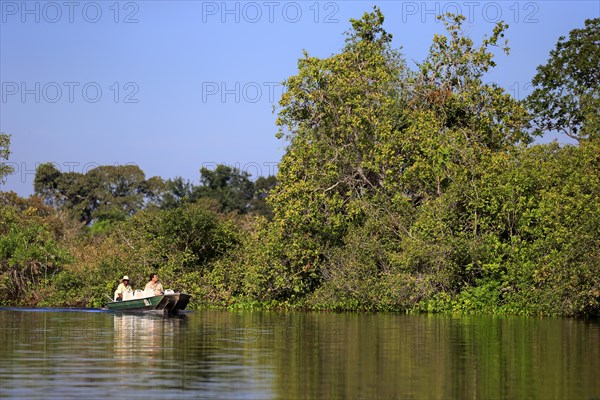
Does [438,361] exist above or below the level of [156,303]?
below

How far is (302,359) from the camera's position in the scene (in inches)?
803

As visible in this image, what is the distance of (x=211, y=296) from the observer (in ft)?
148

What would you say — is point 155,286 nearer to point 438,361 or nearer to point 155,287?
point 155,287

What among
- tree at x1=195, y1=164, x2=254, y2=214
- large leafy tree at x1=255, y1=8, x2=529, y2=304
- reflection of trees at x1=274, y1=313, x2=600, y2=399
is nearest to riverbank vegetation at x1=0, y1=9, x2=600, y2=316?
large leafy tree at x1=255, y1=8, x2=529, y2=304

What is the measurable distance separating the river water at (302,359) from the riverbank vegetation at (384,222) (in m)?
4.88

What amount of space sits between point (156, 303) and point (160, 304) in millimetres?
180

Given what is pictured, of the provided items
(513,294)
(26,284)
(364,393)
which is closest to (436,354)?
(364,393)

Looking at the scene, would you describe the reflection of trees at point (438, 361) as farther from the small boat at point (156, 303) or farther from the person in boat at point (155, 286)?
the person in boat at point (155, 286)

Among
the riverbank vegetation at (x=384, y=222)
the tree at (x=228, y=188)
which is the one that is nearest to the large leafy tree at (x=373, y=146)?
the riverbank vegetation at (x=384, y=222)

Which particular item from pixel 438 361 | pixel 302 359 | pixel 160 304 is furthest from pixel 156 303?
pixel 438 361

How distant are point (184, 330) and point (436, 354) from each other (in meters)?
9.84

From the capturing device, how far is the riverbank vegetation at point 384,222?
124 feet

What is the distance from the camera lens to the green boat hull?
3700 centimetres

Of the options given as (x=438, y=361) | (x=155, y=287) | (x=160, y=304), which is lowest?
(x=438, y=361)
